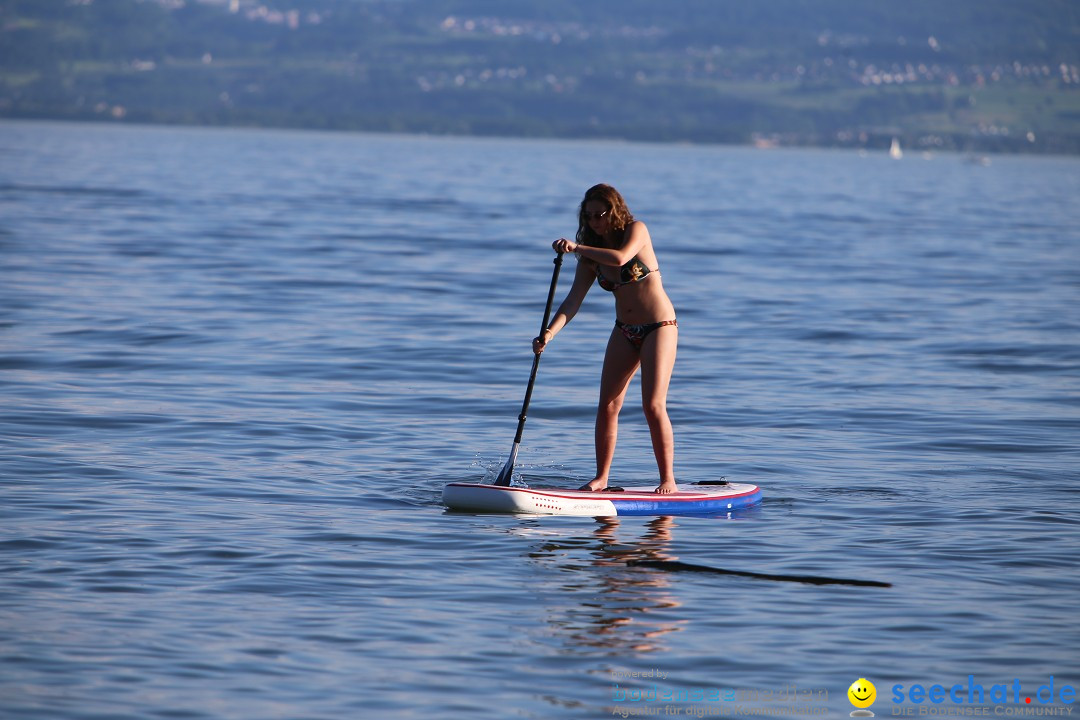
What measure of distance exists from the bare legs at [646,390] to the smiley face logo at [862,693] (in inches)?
136

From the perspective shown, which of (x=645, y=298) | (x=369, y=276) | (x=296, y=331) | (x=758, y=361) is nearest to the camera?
(x=645, y=298)

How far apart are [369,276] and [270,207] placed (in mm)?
23541

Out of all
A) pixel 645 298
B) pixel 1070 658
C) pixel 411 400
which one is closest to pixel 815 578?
pixel 1070 658

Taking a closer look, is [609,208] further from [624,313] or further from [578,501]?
[578,501]

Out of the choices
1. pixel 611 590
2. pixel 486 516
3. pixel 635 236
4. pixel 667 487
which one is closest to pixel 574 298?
pixel 635 236

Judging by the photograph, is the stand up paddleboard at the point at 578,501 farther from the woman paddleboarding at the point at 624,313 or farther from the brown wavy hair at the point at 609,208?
the brown wavy hair at the point at 609,208

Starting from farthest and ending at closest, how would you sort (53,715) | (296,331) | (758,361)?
(296,331), (758,361), (53,715)

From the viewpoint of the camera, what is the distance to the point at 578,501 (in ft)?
32.6

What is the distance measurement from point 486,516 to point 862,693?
3843mm

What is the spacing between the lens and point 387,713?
21.1 feet

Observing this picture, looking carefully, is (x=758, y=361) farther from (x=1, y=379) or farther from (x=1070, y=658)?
(x=1070, y=658)

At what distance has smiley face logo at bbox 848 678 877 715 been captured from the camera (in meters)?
6.69

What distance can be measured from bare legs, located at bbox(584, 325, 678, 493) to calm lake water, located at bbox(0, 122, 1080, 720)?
0.51 meters

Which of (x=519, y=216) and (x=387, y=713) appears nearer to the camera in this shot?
(x=387, y=713)
